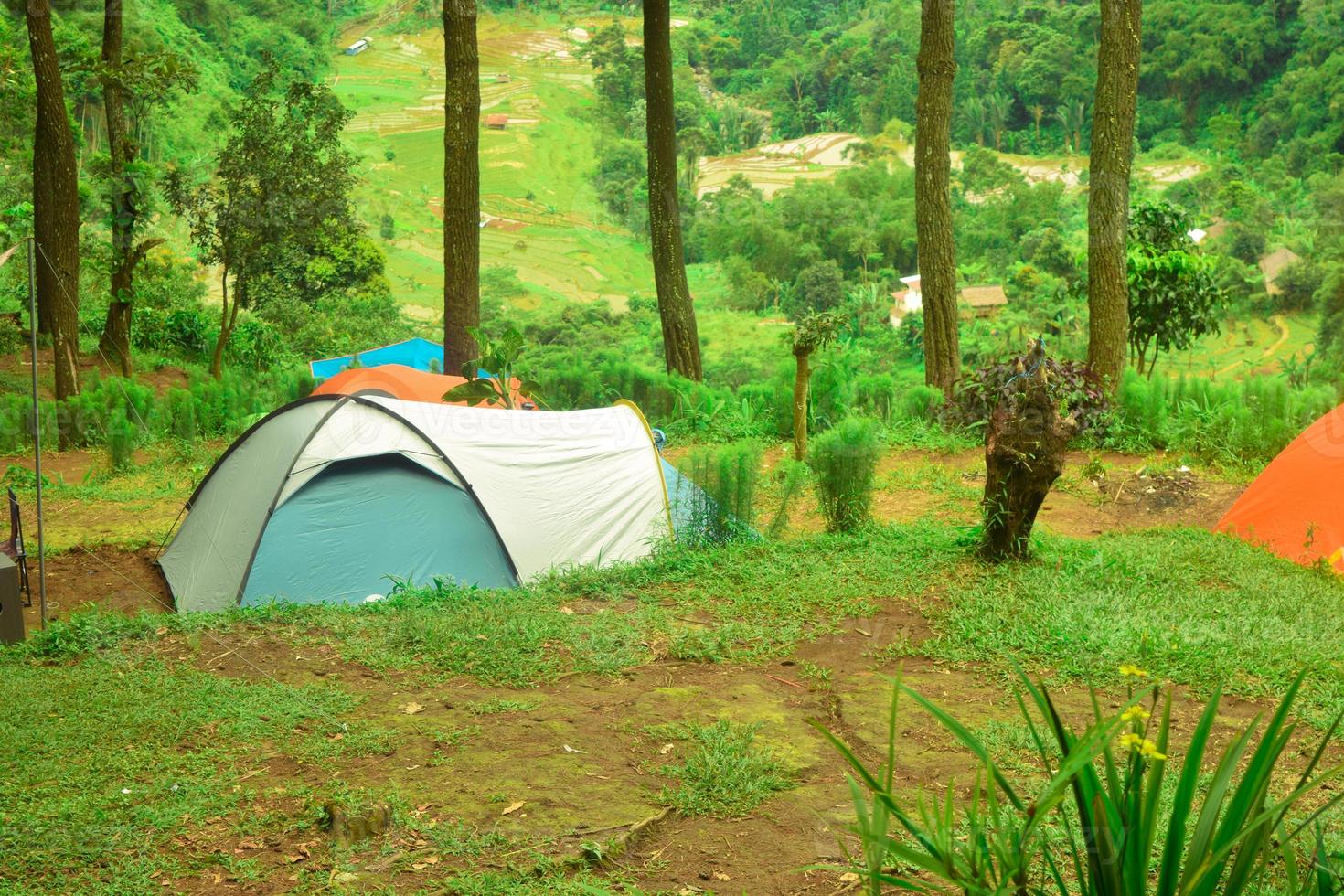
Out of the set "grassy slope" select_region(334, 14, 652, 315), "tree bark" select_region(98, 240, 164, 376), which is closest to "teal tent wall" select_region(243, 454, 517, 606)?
"tree bark" select_region(98, 240, 164, 376)

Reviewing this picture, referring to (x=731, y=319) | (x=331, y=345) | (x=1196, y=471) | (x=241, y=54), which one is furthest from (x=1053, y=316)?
(x=241, y=54)

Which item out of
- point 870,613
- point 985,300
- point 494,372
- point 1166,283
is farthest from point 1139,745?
point 985,300

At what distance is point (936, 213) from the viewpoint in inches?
400

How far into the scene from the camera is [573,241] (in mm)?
45250

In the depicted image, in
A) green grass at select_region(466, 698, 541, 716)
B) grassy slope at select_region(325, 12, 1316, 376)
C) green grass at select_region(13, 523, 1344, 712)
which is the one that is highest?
grassy slope at select_region(325, 12, 1316, 376)

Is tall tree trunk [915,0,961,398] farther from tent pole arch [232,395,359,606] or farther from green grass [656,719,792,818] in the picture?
green grass [656,719,792,818]

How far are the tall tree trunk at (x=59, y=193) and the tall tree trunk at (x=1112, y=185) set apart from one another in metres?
8.99

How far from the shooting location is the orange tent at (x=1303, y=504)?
5617mm

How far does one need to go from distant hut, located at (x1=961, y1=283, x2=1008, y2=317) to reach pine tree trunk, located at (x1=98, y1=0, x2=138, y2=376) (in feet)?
69.6

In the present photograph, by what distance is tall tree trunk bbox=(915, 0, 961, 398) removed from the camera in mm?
9914

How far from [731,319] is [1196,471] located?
28.8 meters

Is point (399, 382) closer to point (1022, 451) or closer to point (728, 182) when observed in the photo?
point (1022, 451)

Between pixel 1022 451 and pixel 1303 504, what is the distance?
1.76 metres

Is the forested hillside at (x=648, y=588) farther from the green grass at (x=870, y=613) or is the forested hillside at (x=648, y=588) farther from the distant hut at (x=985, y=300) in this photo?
the distant hut at (x=985, y=300)
